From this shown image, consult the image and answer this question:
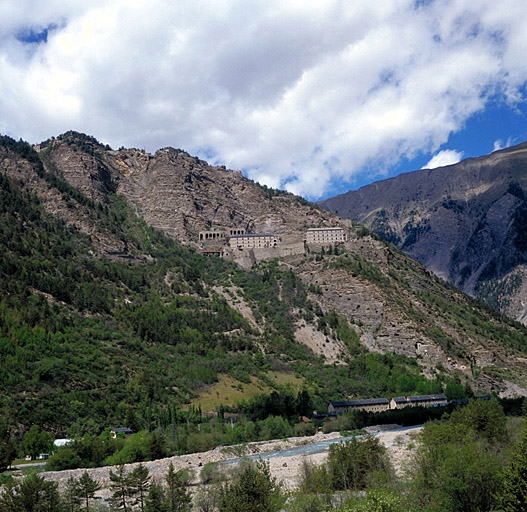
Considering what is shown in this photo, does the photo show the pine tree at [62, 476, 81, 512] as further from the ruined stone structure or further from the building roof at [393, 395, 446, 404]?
the ruined stone structure

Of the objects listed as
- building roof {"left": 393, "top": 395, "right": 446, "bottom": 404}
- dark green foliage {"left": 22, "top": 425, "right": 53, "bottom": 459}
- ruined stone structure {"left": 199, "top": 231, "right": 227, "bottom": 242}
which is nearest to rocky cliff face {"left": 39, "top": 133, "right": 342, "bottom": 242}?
ruined stone structure {"left": 199, "top": 231, "right": 227, "bottom": 242}

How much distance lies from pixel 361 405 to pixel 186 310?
4572cm

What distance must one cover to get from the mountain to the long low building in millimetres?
2715

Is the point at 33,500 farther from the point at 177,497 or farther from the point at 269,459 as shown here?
the point at 269,459

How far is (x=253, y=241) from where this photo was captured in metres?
166

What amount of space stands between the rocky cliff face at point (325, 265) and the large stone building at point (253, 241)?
4.41m

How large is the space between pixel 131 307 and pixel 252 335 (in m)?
25.9

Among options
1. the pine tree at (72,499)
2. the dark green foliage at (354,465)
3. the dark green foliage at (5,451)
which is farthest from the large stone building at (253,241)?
the pine tree at (72,499)

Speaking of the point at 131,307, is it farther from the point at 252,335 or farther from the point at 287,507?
the point at 287,507

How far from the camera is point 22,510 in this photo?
119ft

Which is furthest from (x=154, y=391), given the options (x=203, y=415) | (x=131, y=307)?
(x=131, y=307)

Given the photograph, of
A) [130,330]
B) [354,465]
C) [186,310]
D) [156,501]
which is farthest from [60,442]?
[186,310]

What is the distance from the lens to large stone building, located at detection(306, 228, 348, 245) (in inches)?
6388

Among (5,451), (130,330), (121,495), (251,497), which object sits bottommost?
(251,497)
